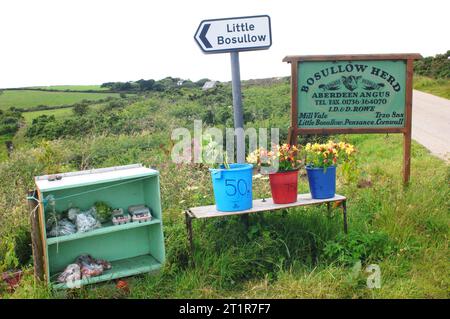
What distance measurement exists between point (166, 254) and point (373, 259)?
2.07 metres

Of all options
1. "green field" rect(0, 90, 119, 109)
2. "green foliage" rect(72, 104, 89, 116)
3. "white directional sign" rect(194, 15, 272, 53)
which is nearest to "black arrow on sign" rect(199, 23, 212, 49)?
"white directional sign" rect(194, 15, 272, 53)

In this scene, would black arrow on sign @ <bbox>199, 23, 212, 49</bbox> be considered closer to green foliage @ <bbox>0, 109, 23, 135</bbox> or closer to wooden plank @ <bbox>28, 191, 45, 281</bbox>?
wooden plank @ <bbox>28, 191, 45, 281</bbox>

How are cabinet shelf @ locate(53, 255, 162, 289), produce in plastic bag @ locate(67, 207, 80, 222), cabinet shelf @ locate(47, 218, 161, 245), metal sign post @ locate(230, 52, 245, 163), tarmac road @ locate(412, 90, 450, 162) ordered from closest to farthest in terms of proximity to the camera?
cabinet shelf @ locate(47, 218, 161, 245) → cabinet shelf @ locate(53, 255, 162, 289) → produce in plastic bag @ locate(67, 207, 80, 222) → metal sign post @ locate(230, 52, 245, 163) → tarmac road @ locate(412, 90, 450, 162)

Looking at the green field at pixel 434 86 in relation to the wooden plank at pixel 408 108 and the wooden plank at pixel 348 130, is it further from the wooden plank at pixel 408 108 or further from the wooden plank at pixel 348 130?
the wooden plank at pixel 348 130

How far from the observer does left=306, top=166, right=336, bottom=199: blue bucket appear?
515cm

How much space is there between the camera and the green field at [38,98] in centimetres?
2224

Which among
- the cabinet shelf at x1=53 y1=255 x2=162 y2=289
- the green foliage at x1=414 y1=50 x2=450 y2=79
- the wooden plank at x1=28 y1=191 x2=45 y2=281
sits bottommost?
the cabinet shelf at x1=53 y1=255 x2=162 y2=289

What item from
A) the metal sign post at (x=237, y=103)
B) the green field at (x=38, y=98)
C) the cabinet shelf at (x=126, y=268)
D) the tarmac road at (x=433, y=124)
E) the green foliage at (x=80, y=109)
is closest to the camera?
the cabinet shelf at (x=126, y=268)

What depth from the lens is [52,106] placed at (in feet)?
74.2

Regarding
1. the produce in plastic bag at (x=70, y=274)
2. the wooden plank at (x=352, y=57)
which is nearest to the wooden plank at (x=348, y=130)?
the wooden plank at (x=352, y=57)

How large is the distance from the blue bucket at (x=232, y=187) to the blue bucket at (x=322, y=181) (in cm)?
76

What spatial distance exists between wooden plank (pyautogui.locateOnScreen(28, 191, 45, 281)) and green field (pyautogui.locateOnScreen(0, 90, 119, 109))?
18.9 meters
